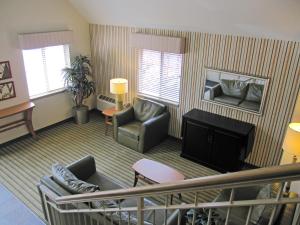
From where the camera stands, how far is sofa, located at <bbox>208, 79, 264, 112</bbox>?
14.4 ft

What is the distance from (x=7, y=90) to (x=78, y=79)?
1485 mm

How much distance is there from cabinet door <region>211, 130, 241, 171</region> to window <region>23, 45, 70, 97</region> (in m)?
3.86

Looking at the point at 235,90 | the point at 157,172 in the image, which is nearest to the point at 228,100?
the point at 235,90

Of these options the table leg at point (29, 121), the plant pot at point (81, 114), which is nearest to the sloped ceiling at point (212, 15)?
the plant pot at point (81, 114)

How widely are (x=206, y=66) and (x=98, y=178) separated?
9.14ft

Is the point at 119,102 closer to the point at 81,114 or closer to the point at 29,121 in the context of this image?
the point at 81,114

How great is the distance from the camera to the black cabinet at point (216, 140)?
4.35 metres

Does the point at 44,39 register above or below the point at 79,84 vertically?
above

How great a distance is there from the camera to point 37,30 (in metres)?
5.23

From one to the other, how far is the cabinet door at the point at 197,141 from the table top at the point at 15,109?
3.24m

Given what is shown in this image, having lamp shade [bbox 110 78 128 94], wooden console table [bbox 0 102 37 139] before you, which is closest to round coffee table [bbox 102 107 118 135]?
lamp shade [bbox 110 78 128 94]

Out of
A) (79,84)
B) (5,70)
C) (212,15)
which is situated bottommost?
(79,84)

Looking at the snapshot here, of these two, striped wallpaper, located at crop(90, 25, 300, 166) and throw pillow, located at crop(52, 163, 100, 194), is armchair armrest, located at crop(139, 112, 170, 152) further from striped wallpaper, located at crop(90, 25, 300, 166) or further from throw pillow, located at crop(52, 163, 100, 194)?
throw pillow, located at crop(52, 163, 100, 194)

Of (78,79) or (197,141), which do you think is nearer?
(197,141)
